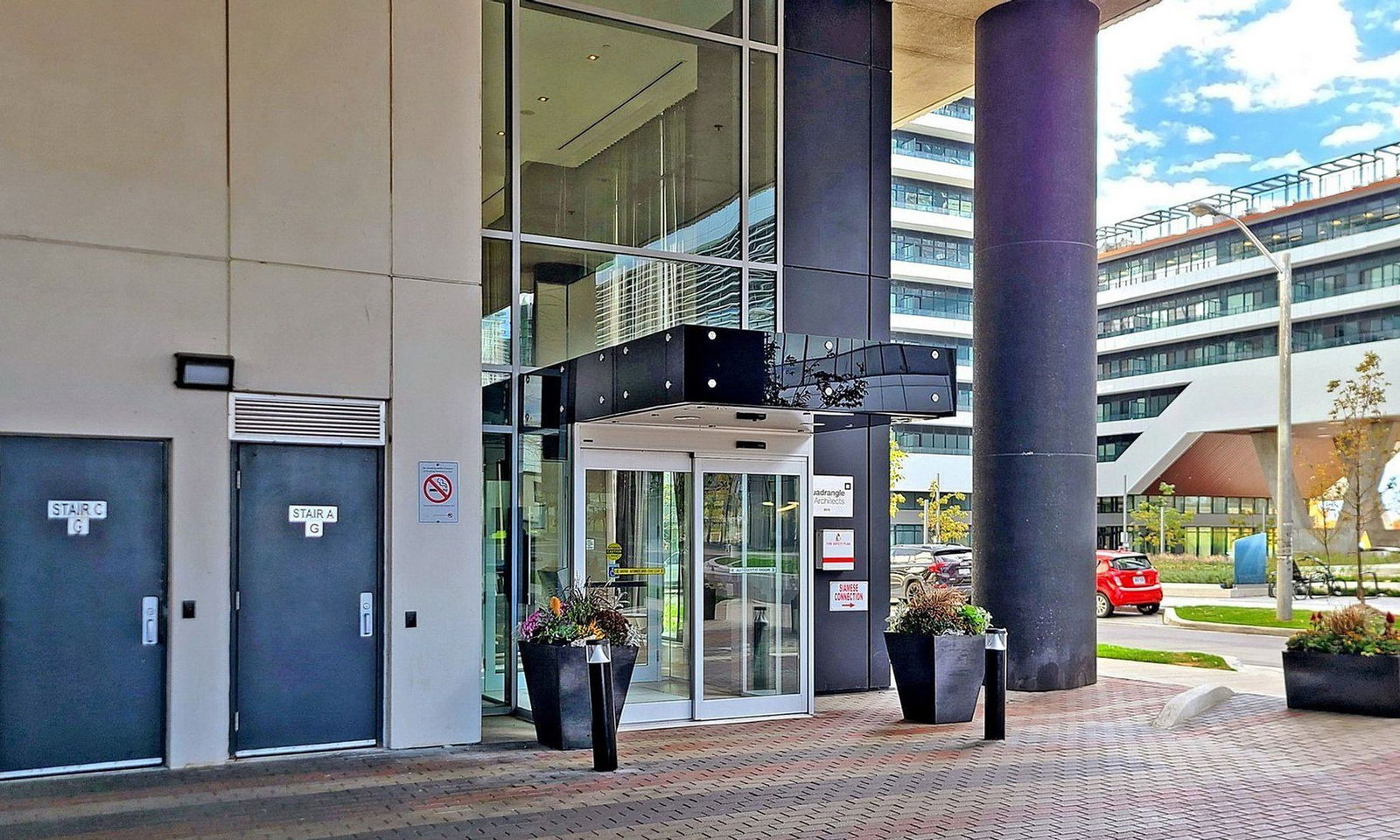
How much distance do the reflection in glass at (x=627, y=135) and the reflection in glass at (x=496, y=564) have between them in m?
2.36

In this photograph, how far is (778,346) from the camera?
424 inches

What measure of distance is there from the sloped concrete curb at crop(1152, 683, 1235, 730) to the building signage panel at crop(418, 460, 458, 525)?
23.2 feet

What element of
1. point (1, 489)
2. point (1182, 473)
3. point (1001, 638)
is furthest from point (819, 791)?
point (1182, 473)

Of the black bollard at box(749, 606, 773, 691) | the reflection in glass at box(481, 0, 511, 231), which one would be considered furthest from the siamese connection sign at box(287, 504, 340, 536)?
the black bollard at box(749, 606, 773, 691)

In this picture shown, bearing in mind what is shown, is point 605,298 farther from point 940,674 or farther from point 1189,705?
point 1189,705

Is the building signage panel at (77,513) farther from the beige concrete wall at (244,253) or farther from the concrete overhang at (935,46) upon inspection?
the concrete overhang at (935,46)

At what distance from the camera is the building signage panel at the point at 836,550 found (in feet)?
46.8

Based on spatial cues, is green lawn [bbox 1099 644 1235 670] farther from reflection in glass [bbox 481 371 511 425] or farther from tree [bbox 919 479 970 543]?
tree [bbox 919 479 970 543]

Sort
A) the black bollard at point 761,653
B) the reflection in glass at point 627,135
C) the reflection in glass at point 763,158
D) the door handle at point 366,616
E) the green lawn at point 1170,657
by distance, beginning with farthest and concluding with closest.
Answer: the green lawn at point 1170,657
the reflection in glass at point 763,158
the reflection in glass at point 627,135
the black bollard at point 761,653
the door handle at point 366,616

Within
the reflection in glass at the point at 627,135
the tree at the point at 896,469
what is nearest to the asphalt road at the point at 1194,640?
the reflection in glass at the point at 627,135

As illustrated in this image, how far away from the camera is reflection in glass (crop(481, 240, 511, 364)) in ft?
40.8

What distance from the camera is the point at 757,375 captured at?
34.9 feet

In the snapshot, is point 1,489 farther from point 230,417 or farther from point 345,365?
point 345,365

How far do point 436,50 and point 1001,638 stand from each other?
7265mm
